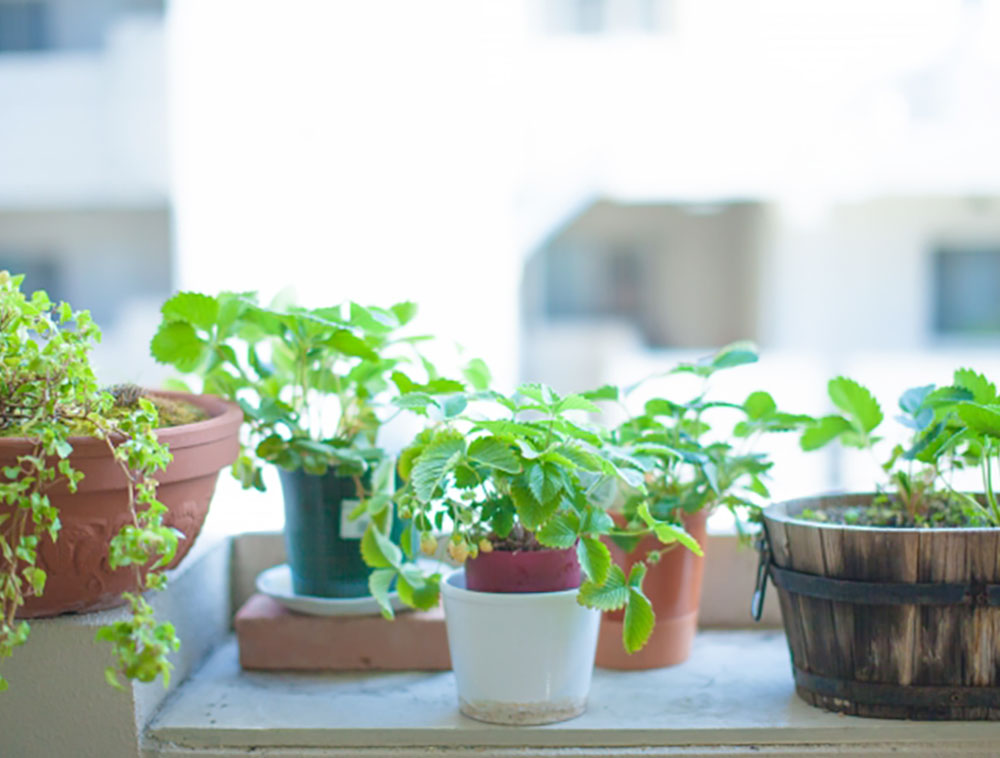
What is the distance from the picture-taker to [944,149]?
9297 mm

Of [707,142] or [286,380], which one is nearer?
[286,380]

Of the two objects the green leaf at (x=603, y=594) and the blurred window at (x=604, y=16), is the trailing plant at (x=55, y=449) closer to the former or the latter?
the green leaf at (x=603, y=594)

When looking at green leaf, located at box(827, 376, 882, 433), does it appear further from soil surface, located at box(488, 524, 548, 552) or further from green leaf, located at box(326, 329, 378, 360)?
green leaf, located at box(326, 329, 378, 360)

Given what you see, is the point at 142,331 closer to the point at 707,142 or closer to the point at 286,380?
the point at 707,142

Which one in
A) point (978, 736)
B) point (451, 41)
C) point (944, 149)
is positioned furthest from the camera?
point (944, 149)

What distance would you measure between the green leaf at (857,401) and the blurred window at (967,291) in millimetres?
10886

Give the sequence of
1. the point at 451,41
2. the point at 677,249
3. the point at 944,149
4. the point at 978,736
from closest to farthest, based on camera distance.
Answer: the point at 978,736
the point at 451,41
the point at 944,149
the point at 677,249

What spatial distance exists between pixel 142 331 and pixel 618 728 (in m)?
9.28

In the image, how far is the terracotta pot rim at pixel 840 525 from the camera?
89 centimetres

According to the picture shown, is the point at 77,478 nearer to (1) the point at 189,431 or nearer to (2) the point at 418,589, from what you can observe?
(1) the point at 189,431

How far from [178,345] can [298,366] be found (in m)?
0.14

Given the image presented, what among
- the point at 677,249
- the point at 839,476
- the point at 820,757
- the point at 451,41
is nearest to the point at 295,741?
the point at 820,757

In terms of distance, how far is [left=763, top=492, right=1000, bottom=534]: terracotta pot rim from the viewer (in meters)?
0.89

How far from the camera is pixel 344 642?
112cm
